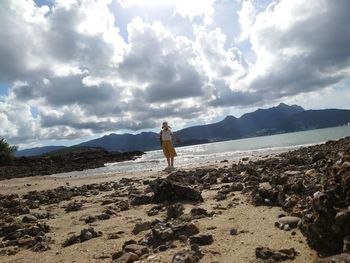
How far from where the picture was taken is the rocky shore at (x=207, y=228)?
452 centimetres

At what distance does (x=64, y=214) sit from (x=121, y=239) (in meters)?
4.25

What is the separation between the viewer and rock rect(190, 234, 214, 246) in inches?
224

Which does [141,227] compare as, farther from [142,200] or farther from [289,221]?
[142,200]

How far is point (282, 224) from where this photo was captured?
5965 mm

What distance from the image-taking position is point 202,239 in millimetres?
5715

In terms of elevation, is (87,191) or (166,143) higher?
(166,143)

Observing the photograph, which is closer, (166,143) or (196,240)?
(196,240)

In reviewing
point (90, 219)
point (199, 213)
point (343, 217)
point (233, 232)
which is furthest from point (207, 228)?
point (90, 219)

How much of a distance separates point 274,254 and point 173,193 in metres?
5.26

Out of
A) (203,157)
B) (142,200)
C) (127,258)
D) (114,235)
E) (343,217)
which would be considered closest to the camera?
(343,217)

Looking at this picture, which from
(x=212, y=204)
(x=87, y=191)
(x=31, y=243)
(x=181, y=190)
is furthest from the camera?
(x=87, y=191)

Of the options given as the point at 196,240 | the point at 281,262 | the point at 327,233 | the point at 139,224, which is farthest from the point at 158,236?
the point at 327,233

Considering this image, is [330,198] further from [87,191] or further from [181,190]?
[87,191]

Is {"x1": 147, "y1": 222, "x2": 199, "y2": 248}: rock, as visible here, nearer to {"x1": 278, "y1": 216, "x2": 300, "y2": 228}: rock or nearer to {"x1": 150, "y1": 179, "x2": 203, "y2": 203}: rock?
{"x1": 278, "y1": 216, "x2": 300, "y2": 228}: rock
